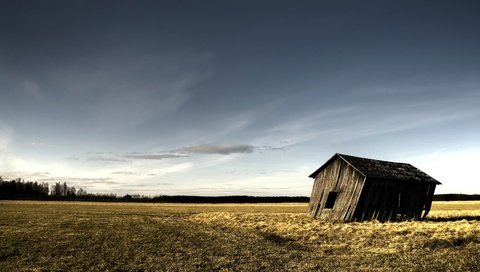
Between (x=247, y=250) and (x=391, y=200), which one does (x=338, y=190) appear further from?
(x=247, y=250)

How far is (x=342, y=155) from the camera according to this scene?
3123 cm

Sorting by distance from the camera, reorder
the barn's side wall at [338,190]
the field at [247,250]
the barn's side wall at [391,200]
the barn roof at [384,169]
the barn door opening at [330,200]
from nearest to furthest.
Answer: the field at [247,250] → the barn's side wall at [391,200] → the barn's side wall at [338,190] → the barn roof at [384,169] → the barn door opening at [330,200]

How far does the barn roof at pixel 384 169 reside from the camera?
29.5 meters

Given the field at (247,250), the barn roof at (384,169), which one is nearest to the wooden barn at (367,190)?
the barn roof at (384,169)

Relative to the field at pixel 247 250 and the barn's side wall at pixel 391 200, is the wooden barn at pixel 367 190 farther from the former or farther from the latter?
the field at pixel 247 250

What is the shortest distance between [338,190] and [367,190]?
2.78 meters

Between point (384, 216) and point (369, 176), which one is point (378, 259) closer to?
point (369, 176)

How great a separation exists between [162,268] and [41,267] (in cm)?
434

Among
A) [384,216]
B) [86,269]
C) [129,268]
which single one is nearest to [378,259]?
[129,268]

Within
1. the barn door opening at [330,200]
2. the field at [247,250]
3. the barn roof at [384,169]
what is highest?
the barn roof at [384,169]

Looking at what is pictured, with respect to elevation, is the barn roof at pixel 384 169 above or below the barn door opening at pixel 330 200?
above

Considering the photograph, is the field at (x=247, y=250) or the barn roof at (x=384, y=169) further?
the barn roof at (x=384, y=169)

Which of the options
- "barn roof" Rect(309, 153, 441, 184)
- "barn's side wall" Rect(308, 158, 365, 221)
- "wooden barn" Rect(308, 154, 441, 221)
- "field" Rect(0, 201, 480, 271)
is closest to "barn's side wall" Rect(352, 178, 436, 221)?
"wooden barn" Rect(308, 154, 441, 221)

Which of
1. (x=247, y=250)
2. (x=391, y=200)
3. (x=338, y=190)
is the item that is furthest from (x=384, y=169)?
(x=247, y=250)
